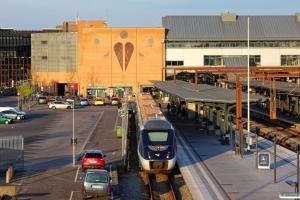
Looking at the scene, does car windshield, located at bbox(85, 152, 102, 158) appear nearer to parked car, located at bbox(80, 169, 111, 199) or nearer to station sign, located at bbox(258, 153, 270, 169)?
parked car, located at bbox(80, 169, 111, 199)

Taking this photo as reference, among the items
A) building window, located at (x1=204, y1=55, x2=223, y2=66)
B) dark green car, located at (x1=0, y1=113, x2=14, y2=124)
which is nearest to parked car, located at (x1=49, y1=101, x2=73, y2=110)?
dark green car, located at (x1=0, y1=113, x2=14, y2=124)

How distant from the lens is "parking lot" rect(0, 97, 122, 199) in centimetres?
2248

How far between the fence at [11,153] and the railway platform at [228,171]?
24.6 feet

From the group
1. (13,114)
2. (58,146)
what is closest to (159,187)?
(58,146)

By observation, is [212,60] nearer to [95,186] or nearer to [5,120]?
[5,120]

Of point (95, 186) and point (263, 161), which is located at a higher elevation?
point (263, 161)

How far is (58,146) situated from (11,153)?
→ 8578 millimetres

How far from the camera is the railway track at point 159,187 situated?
22.0 meters

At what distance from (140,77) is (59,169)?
193ft

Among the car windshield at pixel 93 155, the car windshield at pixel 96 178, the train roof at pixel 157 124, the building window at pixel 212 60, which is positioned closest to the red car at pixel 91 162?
the car windshield at pixel 93 155

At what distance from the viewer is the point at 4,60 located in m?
114

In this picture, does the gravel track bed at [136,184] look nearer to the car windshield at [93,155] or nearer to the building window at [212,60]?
the car windshield at [93,155]

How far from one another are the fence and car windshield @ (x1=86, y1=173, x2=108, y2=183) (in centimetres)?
669

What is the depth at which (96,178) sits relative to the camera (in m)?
20.7
